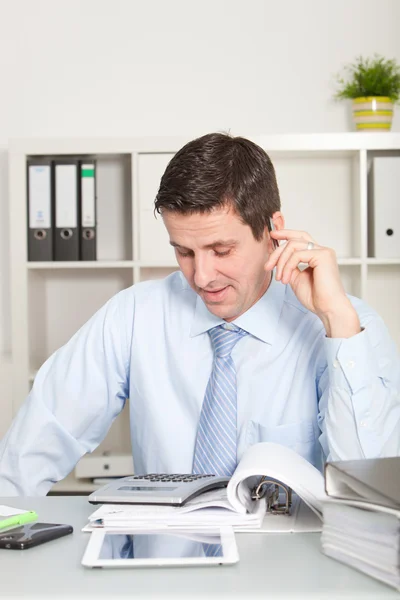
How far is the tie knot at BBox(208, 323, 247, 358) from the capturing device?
146 cm

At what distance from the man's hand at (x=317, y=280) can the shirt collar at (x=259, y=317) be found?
135 mm

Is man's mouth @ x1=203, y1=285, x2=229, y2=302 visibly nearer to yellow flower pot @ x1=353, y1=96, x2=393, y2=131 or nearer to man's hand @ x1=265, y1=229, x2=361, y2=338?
man's hand @ x1=265, y1=229, x2=361, y2=338

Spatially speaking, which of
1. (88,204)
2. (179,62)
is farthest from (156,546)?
(179,62)

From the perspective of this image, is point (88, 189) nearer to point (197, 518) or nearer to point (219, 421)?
point (219, 421)

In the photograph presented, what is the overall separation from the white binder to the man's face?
1347mm

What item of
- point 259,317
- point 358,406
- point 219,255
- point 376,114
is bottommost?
point 358,406

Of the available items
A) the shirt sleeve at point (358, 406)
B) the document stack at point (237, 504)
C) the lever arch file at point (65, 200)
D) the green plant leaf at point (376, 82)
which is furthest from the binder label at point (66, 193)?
the document stack at point (237, 504)

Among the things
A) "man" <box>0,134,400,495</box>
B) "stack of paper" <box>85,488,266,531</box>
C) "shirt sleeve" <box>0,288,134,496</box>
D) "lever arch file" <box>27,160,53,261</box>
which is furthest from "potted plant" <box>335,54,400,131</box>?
"stack of paper" <box>85,488,266,531</box>

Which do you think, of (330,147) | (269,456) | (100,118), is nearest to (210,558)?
(269,456)

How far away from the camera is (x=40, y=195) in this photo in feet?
8.87

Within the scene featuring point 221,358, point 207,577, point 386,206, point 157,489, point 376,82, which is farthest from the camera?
point 376,82

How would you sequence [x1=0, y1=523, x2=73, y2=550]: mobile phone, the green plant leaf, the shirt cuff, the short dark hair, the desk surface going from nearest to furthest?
1. the desk surface
2. [x1=0, y1=523, x2=73, y2=550]: mobile phone
3. the shirt cuff
4. the short dark hair
5. the green plant leaf

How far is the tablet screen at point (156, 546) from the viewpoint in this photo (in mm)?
843

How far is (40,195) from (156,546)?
2.02 m
